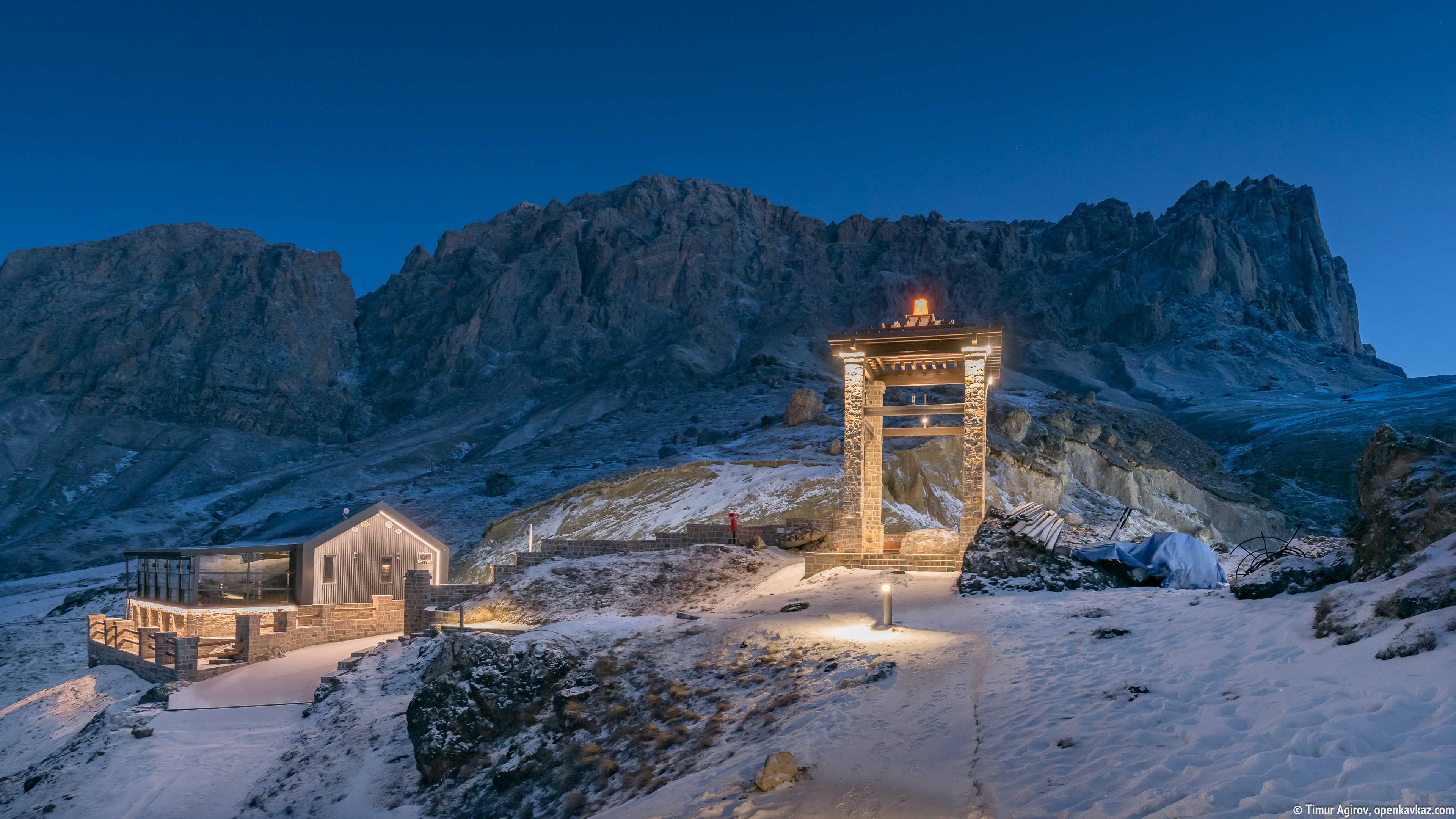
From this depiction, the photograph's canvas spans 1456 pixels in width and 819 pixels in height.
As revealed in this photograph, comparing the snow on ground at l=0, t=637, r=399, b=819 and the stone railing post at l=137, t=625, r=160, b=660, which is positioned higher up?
the stone railing post at l=137, t=625, r=160, b=660

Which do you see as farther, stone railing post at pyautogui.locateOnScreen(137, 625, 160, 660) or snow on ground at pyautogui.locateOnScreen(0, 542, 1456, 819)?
stone railing post at pyautogui.locateOnScreen(137, 625, 160, 660)

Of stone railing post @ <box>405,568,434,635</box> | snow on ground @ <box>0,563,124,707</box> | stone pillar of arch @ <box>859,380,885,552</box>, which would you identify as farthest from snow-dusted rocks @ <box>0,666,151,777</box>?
stone pillar of arch @ <box>859,380,885,552</box>

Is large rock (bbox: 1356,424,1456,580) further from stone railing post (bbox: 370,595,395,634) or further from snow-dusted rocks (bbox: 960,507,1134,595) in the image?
stone railing post (bbox: 370,595,395,634)

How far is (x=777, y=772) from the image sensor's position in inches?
332

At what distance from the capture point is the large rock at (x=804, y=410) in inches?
2200

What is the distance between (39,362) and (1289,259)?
18248 cm

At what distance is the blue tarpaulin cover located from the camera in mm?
15961

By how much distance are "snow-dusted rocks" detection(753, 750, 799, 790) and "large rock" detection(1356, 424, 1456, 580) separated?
266 inches

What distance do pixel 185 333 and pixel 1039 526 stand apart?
125m

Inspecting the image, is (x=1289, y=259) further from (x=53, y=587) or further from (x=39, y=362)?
(x=39, y=362)

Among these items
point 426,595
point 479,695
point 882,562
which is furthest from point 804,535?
point 479,695

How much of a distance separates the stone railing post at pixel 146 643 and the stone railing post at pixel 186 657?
1859mm

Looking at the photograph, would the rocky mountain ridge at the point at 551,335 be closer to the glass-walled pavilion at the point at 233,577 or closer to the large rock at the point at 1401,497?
the glass-walled pavilion at the point at 233,577

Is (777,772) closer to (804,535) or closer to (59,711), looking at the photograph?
(804,535)
